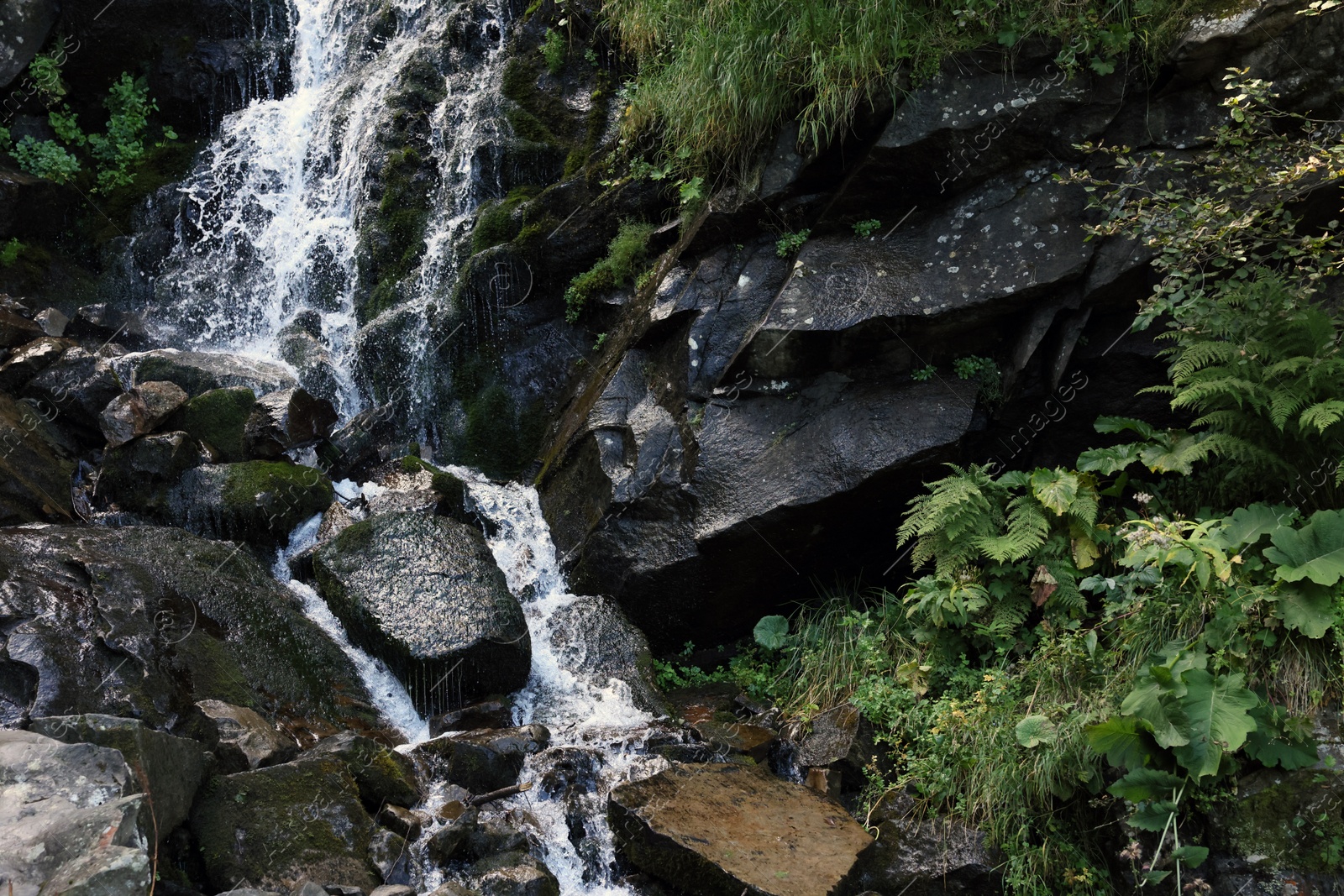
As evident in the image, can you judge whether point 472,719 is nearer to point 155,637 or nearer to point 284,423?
point 155,637

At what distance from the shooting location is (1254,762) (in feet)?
14.4

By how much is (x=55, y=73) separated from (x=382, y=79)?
3605 mm

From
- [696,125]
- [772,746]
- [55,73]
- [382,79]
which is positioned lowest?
[772,746]

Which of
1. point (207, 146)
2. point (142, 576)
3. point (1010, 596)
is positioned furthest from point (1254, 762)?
point (207, 146)

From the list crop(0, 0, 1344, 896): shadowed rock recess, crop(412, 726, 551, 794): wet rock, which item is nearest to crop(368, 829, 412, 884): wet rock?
crop(0, 0, 1344, 896): shadowed rock recess

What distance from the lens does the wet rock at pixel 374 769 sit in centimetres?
479

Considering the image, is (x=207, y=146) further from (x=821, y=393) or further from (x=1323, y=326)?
(x=1323, y=326)

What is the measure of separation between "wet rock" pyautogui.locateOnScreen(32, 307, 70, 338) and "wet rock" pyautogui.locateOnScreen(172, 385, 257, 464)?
6.93 feet

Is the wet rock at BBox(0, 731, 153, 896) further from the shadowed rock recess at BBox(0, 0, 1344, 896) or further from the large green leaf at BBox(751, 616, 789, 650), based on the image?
the large green leaf at BBox(751, 616, 789, 650)

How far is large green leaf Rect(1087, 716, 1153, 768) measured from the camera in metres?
4.42

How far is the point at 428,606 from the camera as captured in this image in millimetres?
6301

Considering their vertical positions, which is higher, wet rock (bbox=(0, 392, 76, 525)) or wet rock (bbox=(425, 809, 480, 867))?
wet rock (bbox=(0, 392, 76, 525))

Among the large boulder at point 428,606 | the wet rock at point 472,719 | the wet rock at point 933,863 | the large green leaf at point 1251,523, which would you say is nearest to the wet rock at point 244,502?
the large boulder at point 428,606

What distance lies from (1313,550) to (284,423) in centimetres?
715
